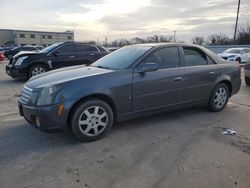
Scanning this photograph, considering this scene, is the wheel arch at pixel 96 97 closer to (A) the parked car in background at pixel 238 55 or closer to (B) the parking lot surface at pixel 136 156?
(B) the parking lot surface at pixel 136 156

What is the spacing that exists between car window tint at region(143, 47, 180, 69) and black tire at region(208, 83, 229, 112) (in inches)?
48.3

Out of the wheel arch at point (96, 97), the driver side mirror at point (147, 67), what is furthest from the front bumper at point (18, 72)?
the driver side mirror at point (147, 67)

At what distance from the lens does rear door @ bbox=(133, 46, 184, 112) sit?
4305mm

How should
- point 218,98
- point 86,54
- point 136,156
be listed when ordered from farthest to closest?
point 86,54
point 218,98
point 136,156

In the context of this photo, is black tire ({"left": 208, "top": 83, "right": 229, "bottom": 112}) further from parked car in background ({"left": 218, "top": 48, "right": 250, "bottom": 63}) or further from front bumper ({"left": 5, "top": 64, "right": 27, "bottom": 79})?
parked car in background ({"left": 218, "top": 48, "right": 250, "bottom": 63})

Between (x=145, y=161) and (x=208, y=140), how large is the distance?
1.25 m

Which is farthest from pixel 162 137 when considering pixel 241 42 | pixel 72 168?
pixel 241 42

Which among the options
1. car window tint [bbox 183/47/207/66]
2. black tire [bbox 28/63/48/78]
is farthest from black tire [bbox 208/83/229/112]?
black tire [bbox 28/63/48/78]

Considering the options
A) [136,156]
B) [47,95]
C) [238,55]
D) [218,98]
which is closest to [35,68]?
[47,95]

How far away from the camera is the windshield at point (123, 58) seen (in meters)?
4.43

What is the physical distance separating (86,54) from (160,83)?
654 centimetres

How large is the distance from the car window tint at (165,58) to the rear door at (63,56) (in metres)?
6.12

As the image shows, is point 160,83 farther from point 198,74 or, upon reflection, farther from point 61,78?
point 61,78

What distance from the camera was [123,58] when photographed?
4680 millimetres
